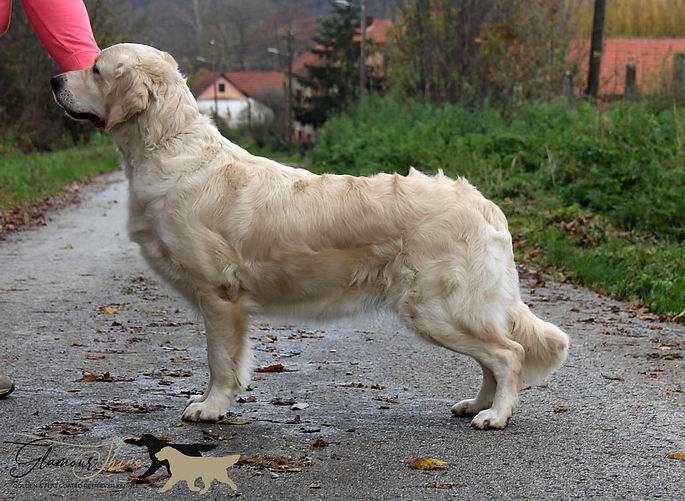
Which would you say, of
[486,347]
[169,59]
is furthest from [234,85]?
[486,347]

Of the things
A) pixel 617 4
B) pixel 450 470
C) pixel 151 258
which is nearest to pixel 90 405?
pixel 151 258

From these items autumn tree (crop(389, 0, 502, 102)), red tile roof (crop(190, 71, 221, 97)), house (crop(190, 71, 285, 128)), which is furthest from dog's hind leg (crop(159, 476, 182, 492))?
red tile roof (crop(190, 71, 221, 97))

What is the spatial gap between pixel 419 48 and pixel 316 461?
884 inches

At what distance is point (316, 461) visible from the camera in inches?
156

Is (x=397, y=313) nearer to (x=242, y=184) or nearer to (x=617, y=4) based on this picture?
(x=242, y=184)

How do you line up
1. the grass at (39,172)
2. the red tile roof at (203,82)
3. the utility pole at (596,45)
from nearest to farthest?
the grass at (39,172)
the utility pole at (596,45)
the red tile roof at (203,82)

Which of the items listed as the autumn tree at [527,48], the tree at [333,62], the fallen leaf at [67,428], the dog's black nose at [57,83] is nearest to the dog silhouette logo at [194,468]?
the fallen leaf at [67,428]

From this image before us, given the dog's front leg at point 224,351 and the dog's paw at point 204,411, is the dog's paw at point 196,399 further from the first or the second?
the dog's paw at point 204,411

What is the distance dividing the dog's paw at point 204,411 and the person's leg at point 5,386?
3.26 feet

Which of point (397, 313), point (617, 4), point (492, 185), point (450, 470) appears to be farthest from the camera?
point (617, 4)

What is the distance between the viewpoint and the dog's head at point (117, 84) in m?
4.79

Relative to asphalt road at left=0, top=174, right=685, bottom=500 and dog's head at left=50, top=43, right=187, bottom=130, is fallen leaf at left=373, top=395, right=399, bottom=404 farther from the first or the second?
dog's head at left=50, top=43, right=187, bottom=130

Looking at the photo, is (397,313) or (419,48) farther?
(419,48)

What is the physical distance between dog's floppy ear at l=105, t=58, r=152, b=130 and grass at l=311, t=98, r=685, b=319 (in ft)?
16.7
